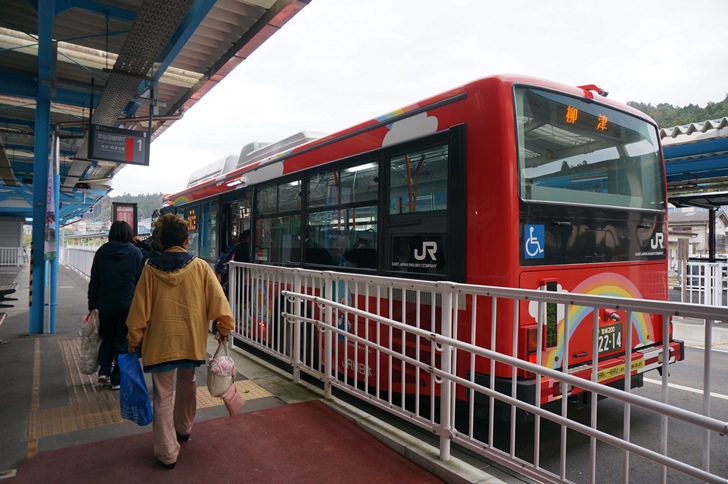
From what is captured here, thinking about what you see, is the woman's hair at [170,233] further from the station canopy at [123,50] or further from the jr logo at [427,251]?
the station canopy at [123,50]

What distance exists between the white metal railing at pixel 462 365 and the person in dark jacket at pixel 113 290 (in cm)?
150

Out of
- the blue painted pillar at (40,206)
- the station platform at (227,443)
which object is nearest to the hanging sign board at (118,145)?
the blue painted pillar at (40,206)

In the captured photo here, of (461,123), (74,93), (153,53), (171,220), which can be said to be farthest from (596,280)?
(74,93)

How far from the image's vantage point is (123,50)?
19.4 feet

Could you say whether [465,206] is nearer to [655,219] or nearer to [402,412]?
[402,412]

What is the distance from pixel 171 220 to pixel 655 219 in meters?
4.46

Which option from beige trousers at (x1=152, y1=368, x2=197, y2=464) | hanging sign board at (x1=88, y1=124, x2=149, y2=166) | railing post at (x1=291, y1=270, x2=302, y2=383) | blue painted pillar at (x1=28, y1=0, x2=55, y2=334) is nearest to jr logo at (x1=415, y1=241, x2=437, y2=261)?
railing post at (x1=291, y1=270, x2=302, y2=383)

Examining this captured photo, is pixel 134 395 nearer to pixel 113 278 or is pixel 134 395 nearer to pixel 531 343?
pixel 113 278

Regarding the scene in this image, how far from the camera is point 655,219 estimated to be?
15.1 ft

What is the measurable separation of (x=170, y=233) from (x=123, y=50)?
12.6 feet

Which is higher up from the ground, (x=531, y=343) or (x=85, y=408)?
(x=531, y=343)

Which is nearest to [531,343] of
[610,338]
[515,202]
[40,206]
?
[610,338]

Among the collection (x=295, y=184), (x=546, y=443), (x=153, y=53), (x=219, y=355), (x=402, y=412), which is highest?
(x=153, y=53)

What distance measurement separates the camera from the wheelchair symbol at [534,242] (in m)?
3.55
